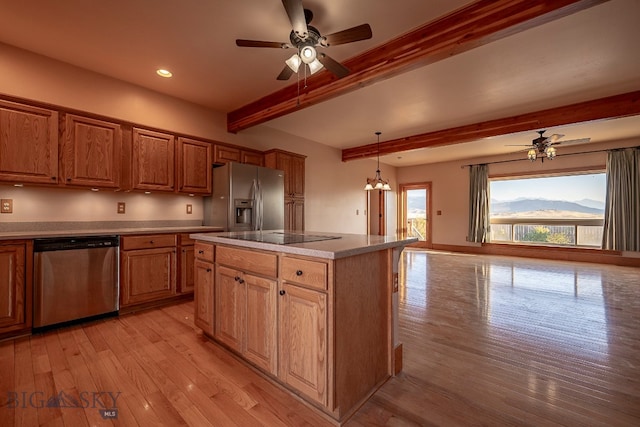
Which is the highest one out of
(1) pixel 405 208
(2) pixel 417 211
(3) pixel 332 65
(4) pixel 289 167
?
(3) pixel 332 65

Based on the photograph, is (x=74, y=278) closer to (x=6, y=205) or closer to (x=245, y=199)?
(x=6, y=205)

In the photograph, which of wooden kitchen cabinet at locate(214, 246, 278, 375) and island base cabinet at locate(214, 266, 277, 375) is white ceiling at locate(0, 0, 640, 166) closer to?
wooden kitchen cabinet at locate(214, 246, 278, 375)

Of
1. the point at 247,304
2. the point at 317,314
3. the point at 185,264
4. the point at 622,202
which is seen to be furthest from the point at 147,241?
the point at 622,202

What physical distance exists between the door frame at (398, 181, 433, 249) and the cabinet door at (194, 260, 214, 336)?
7153 millimetres

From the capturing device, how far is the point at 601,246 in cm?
568

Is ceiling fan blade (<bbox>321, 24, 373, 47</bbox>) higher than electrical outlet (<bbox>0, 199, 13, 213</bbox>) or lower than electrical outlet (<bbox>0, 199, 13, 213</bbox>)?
higher

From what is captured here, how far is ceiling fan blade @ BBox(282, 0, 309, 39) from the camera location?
5.46 feet

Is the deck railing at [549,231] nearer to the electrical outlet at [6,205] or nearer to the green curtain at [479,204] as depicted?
the green curtain at [479,204]

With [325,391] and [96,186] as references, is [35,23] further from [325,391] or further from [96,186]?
[325,391]

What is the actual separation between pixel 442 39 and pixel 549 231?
22.3 ft

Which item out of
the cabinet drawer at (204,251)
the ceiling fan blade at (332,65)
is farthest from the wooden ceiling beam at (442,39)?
the cabinet drawer at (204,251)

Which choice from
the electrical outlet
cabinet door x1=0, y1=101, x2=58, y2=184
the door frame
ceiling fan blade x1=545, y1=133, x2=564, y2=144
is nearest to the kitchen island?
cabinet door x1=0, y1=101, x2=58, y2=184

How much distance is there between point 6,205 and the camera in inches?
102

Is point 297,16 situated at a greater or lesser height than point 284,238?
greater
